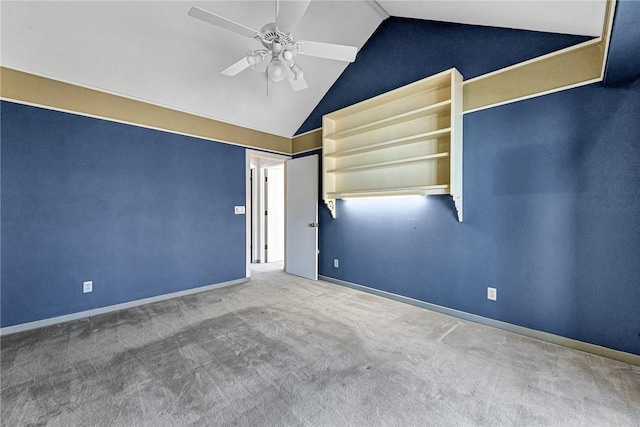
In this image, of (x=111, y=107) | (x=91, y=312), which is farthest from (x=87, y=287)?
(x=111, y=107)

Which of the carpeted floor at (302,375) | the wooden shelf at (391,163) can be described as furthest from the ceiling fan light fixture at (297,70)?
the carpeted floor at (302,375)

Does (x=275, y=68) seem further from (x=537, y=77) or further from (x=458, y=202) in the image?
(x=537, y=77)

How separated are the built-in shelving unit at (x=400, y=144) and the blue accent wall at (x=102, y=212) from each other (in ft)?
5.78

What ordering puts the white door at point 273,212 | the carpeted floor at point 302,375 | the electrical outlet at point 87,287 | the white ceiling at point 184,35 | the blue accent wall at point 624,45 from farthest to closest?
1. the white door at point 273,212
2. the electrical outlet at point 87,287
3. the white ceiling at point 184,35
4. the carpeted floor at point 302,375
5. the blue accent wall at point 624,45

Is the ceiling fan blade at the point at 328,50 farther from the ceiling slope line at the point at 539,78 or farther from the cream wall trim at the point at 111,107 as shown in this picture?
the cream wall trim at the point at 111,107

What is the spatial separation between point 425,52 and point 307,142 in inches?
88.0

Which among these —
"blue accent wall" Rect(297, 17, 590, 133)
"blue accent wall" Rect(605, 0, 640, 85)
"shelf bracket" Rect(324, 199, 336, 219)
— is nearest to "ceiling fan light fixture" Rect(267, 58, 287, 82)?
"blue accent wall" Rect(297, 17, 590, 133)

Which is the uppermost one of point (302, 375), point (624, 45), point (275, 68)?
point (275, 68)

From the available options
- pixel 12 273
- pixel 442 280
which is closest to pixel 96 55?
pixel 12 273

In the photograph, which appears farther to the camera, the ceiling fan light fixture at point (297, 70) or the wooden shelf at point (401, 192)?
the wooden shelf at point (401, 192)

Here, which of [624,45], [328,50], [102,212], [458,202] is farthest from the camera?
[102,212]

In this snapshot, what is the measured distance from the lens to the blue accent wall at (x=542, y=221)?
205cm

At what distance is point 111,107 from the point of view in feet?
10.3

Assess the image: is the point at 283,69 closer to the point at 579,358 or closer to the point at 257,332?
the point at 257,332
